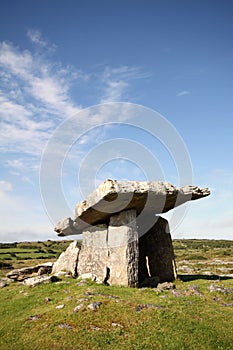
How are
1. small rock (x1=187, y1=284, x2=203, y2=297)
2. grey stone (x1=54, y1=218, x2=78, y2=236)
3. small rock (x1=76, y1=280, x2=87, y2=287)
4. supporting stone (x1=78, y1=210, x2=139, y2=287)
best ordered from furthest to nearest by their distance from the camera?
grey stone (x1=54, y1=218, x2=78, y2=236) → supporting stone (x1=78, y1=210, x2=139, y2=287) → small rock (x1=76, y1=280, x2=87, y2=287) → small rock (x1=187, y1=284, x2=203, y2=297)

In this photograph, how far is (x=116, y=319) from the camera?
1101 centimetres

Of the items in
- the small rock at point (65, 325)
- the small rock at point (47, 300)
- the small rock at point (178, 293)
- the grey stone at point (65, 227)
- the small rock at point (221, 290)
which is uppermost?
the grey stone at point (65, 227)

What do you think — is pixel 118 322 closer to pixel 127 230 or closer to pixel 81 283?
pixel 81 283

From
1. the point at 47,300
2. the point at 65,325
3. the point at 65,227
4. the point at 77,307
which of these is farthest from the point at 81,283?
the point at 65,227

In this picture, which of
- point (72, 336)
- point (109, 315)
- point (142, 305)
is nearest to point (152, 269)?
point (142, 305)

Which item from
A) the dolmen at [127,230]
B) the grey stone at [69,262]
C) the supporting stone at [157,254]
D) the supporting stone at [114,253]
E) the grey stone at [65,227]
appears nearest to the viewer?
the dolmen at [127,230]

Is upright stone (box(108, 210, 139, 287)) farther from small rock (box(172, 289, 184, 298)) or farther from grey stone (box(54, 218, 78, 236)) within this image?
grey stone (box(54, 218, 78, 236))

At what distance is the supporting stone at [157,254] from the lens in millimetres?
20156

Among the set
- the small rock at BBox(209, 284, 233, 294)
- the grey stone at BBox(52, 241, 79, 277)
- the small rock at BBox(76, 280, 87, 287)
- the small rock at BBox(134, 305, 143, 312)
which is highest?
the grey stone at BBox(52, 241, 79, 277)

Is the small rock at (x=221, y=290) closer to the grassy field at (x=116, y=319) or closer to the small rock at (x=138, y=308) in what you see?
the grassy field at (x=116, y=319)

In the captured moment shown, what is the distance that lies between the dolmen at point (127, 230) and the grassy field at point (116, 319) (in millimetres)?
2097

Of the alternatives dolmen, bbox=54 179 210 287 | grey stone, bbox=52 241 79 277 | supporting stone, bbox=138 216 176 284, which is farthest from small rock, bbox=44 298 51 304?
supporting stone, bbox=138 216 176 284

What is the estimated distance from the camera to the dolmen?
1638cm

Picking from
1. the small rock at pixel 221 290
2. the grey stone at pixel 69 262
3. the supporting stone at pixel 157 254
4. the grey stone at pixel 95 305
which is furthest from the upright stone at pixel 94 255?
the small rock at pixel 221 290
